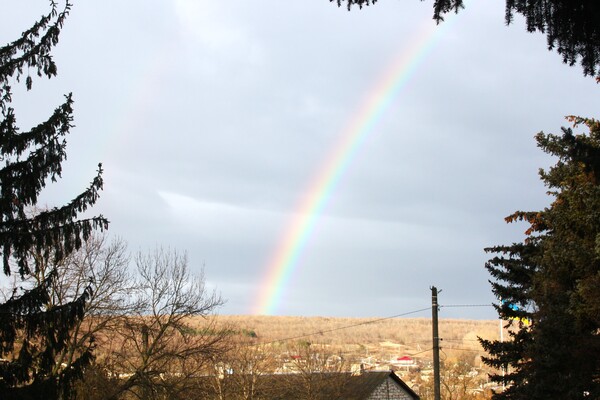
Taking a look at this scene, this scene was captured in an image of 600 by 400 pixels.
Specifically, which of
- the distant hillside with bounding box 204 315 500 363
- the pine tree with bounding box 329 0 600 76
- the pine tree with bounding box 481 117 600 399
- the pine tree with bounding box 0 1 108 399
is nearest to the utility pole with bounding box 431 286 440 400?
→ the pine tree with bounding box 481 117 600 399

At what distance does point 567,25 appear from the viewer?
4.88 m

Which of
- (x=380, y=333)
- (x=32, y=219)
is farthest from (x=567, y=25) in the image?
(x=380, y=333)

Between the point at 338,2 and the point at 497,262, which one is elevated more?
the point at 497,262

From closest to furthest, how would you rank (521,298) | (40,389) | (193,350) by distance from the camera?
(40,389), (521,298), (193,350)

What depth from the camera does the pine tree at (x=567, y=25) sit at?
15.7ft

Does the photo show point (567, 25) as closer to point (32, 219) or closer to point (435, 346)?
point (32, 219)

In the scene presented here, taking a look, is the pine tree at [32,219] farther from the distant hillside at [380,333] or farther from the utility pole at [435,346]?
the distant hillside at [380,333]

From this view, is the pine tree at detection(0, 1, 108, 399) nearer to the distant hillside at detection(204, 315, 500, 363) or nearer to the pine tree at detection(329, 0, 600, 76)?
the pine tree at detection(329, 0, 600, 76)

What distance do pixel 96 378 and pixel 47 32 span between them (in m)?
18.3

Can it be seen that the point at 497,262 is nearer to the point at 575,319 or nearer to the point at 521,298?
the point at 521,298

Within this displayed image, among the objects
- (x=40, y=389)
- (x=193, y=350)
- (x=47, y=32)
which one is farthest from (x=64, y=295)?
(x=47, y=32)

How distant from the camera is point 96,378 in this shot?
94.2 feet

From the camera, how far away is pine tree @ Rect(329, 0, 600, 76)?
4789mm

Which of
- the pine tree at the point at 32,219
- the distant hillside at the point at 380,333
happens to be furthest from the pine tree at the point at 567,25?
the distant hillside at the point at 380,333
